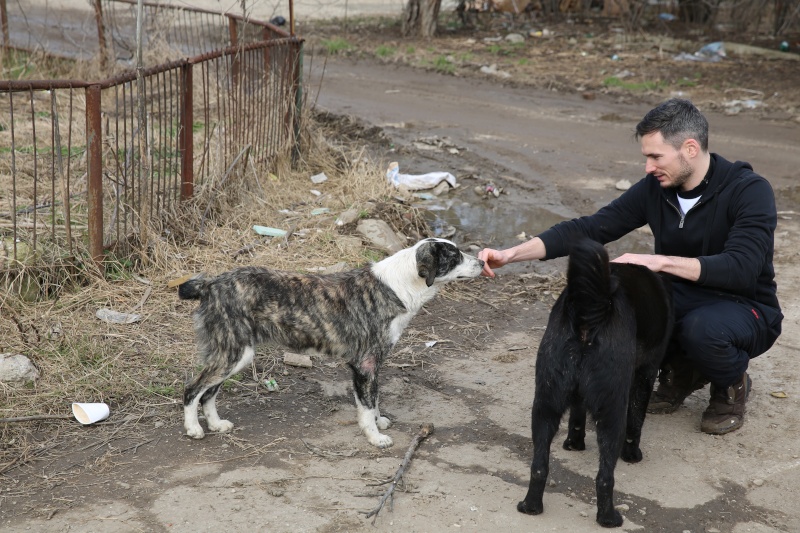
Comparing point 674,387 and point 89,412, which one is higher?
point 674,387

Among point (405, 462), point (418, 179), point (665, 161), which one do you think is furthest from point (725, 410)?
point (418, 179)

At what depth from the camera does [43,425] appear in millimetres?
4480

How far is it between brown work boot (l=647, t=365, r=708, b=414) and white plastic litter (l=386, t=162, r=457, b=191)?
4584 mm

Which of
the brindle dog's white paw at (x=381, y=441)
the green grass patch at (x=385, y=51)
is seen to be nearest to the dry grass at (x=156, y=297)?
the brindle dog's white paw at (x=381, y=441)

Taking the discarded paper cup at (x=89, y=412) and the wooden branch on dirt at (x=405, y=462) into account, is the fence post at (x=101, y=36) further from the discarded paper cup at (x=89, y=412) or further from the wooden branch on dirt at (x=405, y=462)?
the wooden branch on dirt at (x=405, y=462)

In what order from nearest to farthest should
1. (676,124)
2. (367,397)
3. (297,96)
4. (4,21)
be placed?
(676,124), (367,397), (297,96), (4,21)

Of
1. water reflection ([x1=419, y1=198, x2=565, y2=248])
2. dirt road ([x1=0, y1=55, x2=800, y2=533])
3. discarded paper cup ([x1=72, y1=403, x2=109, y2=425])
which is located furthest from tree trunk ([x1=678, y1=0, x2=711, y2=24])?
discarded paper cup ([x1=72, y1=403, x2=109, y2=425])

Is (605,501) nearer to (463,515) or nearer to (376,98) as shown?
(463,515)

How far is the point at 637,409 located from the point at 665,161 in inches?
51.0

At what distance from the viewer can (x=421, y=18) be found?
1936 cm

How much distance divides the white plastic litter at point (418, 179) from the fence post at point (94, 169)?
144 inches

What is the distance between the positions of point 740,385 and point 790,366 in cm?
104

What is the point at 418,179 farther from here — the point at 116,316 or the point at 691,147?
the point at 691,147

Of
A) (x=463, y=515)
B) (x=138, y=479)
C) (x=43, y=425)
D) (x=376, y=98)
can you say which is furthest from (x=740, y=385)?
(x=376, y=98)
